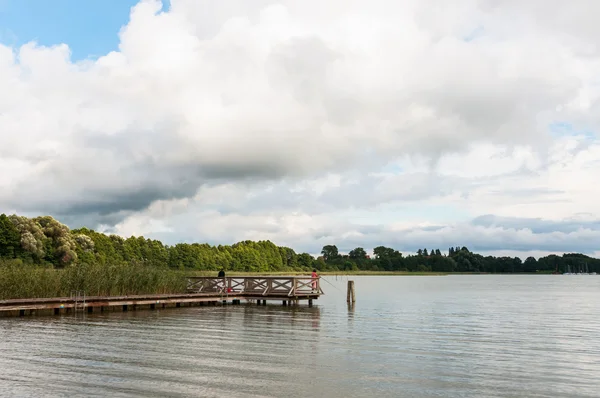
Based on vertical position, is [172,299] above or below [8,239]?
below

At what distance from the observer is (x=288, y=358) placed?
54.7ft

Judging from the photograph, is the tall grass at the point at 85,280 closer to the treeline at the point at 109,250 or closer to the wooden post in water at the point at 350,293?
the treeline at the point at 109,250

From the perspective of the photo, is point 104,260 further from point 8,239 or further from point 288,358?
point 288,358

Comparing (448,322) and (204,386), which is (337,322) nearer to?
(448,322)

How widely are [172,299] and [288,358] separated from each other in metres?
20.0

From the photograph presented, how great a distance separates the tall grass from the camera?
2780 centimetres

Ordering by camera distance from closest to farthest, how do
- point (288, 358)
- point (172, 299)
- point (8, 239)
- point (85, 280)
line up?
point (288, 358)
point (85, 280)
point (172, 299)
point (8, 239)

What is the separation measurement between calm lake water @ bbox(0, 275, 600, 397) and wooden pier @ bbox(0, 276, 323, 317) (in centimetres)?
149

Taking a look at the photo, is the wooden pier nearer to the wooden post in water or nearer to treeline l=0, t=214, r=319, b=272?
the wooden post in water

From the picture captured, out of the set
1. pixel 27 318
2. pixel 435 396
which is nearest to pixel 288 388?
pixel 435 396

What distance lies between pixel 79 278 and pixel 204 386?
2088 centimetres

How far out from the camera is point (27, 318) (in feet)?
86.2

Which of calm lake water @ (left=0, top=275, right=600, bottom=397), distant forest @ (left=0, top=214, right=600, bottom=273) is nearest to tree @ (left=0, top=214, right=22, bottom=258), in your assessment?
distant forest @ (left=0, top=214, right=600, bottom=273)

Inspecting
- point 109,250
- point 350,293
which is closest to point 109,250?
point 109,250
